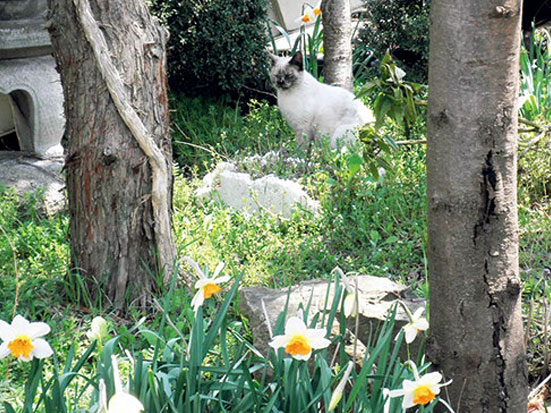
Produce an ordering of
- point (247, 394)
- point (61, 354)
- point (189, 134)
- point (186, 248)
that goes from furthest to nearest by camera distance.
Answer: point (189, 134) < point (186, 248) < point (61, 354) < point (247, 394)

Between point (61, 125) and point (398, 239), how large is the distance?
103 inches

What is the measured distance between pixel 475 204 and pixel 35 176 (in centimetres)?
369

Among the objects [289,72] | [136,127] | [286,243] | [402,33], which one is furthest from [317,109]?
[136,127]

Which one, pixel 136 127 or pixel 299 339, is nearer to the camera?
pixel 299 339

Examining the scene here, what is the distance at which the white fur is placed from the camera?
18.4 ft

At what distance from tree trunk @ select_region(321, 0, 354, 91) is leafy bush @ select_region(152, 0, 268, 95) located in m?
0.52

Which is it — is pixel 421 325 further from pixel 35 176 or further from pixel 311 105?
pixel 35 176

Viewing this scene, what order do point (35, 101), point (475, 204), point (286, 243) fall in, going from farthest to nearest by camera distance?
point (35, 101) → point (286, 243) → point (475, 204)

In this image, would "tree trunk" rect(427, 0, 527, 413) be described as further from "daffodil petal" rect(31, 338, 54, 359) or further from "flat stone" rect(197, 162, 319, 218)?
"flat stone" rect(197, 162, 319, 218)

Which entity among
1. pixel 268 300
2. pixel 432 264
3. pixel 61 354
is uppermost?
pixel 432 264

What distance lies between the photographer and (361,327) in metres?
3.07

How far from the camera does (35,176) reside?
5363 millimetres

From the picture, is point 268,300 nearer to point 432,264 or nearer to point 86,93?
point 432,264

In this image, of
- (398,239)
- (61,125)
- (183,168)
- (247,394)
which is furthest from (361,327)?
(61,125)
